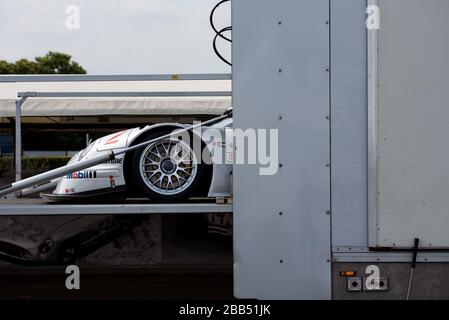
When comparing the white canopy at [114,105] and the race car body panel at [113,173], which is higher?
the white canopy at [114,105]

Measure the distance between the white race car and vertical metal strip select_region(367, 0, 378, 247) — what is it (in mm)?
1085

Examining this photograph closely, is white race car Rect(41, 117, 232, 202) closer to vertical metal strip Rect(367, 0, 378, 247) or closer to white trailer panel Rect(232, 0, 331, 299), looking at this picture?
white trailer panel Rect(232, 0, 331, 299)

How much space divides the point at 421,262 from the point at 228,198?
127cm

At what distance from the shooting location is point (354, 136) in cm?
300

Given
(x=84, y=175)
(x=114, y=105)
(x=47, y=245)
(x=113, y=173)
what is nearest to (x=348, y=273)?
(x=113, y=173)

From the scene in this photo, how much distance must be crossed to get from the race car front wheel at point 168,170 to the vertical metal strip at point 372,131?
1.33 meters

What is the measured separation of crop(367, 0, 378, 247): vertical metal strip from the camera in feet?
9.71

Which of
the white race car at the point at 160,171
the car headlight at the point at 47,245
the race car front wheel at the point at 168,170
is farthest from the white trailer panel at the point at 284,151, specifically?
the car headlight at the point at 47,245

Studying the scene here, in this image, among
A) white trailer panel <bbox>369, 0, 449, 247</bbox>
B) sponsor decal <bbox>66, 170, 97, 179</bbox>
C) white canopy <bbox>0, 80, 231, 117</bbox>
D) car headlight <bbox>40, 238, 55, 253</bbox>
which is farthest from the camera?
white canopy <bbox>0, 80, 231, 117</bbox>

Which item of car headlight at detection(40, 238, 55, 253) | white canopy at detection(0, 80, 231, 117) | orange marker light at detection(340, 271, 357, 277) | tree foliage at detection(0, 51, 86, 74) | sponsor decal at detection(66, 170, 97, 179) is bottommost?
car headlight at detection(40, 238, 55, 253)

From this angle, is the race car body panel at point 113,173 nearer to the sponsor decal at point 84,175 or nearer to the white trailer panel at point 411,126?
the sponsor decal at point 84,175

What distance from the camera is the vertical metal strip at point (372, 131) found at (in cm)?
296

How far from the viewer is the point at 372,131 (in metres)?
2.96

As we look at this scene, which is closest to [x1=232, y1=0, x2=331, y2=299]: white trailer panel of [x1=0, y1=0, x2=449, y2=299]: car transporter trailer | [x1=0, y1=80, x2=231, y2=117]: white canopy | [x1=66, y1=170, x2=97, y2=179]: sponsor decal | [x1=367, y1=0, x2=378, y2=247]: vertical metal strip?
[x1=0, y1=0, x2=449, y2=299]: car transporter trailer
